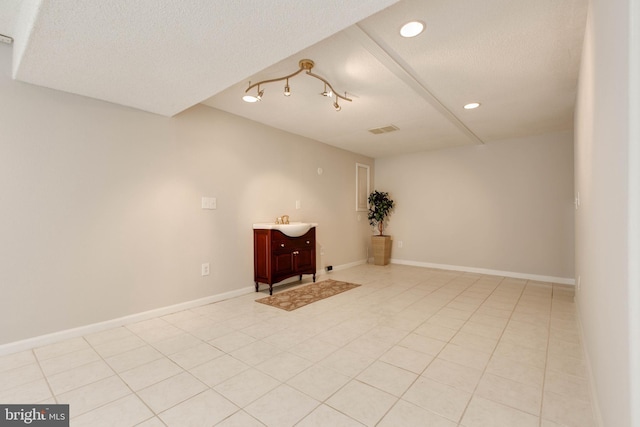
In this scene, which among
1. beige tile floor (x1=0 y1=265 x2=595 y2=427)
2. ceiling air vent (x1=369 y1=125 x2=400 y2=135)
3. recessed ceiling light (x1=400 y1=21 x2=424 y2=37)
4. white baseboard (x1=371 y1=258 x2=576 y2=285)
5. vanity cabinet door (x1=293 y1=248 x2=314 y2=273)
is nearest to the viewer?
beige tile floor (x1=0 y1=265 x2=595 y2=427)

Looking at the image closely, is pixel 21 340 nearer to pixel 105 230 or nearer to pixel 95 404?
pixel 105 230

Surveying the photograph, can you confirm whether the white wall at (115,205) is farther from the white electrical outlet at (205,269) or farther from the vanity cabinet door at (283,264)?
the vanity cabinet door at (283,264)

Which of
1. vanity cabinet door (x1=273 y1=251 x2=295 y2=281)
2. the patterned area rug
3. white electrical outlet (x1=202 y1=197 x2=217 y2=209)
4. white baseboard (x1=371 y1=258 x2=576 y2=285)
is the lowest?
the patterned area rug

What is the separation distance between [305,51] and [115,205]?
221 cm

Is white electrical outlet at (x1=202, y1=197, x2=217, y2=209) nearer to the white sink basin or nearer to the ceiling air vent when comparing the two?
the white sink basin

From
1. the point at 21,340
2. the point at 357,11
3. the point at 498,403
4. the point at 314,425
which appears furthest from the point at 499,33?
the point at 21,340

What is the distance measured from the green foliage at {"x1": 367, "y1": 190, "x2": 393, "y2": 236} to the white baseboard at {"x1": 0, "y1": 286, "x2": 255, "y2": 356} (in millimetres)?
3449

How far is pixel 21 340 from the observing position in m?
2.16

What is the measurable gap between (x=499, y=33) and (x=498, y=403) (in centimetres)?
238

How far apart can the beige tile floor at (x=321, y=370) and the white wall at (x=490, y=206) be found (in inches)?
75.0

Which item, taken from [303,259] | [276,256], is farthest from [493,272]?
[276,256]

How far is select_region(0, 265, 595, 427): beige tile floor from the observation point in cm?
148

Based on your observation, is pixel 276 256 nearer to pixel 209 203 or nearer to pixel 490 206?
pixel 209 203

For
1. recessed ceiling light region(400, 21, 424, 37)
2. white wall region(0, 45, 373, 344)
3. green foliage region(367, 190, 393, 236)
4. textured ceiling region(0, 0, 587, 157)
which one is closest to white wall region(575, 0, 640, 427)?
textured ceiling region(0, 0, 587, 157)
